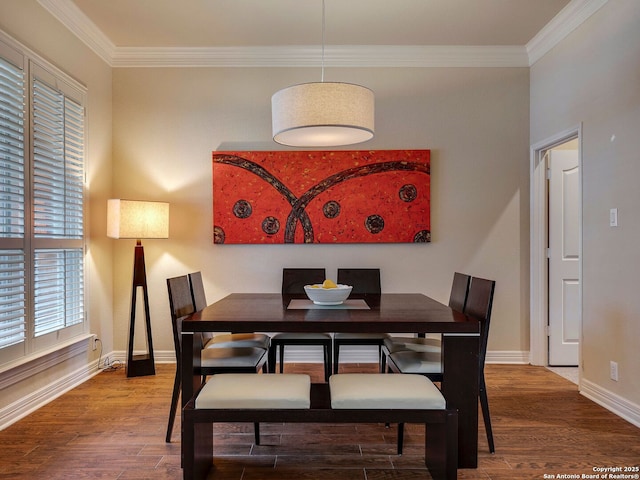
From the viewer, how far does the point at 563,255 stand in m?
3.94

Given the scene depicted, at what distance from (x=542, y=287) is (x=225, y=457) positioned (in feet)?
9.86

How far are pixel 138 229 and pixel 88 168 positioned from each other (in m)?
0.68

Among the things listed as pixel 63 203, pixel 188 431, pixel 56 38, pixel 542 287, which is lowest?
pixel 188 431

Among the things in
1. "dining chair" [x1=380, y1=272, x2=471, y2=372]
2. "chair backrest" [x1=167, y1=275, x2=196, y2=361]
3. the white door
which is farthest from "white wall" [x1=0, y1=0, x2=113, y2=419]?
the white door

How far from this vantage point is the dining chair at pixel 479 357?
2314 mm

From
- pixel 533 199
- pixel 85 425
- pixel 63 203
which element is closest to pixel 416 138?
pixel 533 199

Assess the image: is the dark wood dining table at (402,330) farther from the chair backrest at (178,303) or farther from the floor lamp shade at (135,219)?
the floor lamp shade at (135,219)

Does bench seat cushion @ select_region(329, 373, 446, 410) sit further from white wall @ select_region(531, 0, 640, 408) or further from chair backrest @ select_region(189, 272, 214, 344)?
white wall @ select_region(531, 0, 640, 408)

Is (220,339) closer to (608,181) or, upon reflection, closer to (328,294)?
(328,294)

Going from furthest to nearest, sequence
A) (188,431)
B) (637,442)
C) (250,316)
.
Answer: (637,442)
(250,316)
(188,431)

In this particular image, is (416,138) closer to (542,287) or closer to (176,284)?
(542,287)

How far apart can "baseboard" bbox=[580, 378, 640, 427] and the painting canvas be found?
1643 mm

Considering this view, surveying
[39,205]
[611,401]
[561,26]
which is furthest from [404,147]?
[39,205]

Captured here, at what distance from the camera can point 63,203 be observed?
3.33 metres
